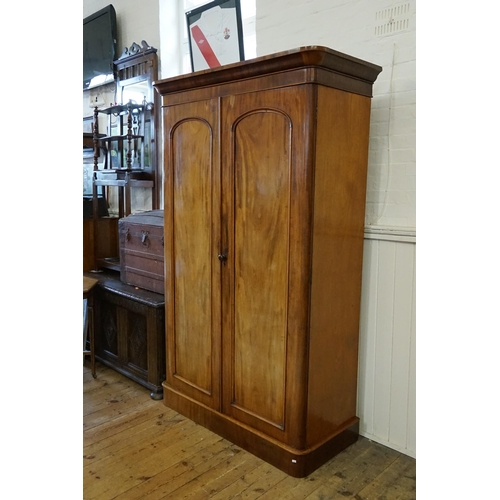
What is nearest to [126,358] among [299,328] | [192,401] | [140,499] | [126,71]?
[192,401]

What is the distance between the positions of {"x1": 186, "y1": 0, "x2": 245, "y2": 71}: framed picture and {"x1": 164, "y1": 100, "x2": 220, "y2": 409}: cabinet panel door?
2.81 ft

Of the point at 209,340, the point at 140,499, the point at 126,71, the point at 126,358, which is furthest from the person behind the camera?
the point at 126,71

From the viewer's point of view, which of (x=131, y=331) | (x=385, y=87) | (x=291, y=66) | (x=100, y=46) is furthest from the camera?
(x=100, y=46)

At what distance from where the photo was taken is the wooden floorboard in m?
2.04

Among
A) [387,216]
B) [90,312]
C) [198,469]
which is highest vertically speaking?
[387,216]

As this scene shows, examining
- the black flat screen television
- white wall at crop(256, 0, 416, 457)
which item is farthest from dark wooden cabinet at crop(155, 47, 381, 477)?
the black flat screen television

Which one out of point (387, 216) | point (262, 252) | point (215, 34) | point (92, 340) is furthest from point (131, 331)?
point (215, 34)

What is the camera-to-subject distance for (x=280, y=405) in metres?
2.20

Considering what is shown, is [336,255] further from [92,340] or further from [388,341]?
[92,340]

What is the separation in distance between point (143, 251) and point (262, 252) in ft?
3.92

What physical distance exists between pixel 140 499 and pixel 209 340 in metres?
0.81

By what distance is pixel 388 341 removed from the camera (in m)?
2.40

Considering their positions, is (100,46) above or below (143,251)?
above
